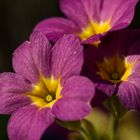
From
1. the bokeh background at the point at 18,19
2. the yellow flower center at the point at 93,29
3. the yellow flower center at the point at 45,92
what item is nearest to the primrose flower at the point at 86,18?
the yellow flower center at the point at 93,29

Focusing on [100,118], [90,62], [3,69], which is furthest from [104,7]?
[3,69]

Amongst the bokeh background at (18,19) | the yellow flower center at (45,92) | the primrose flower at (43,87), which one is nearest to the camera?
the primrose flower at (43,87)

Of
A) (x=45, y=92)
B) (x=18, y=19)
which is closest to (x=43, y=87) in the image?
(x=45, y=92)

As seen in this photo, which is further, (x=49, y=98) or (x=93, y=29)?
(x=93, y=29)

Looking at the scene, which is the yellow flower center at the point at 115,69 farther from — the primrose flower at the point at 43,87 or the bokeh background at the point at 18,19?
the bokeh background at the point at 18,19

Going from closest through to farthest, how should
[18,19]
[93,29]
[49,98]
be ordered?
[49,98] → [93,29] → [18,19]

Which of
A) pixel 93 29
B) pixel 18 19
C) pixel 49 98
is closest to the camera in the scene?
pixel 49 98

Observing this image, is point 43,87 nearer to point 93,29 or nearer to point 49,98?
point 49,98

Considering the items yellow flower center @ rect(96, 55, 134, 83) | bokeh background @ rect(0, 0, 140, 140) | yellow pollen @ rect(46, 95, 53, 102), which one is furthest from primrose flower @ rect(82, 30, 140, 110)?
bokeh background @ rect(0, 0, 140, 140)
